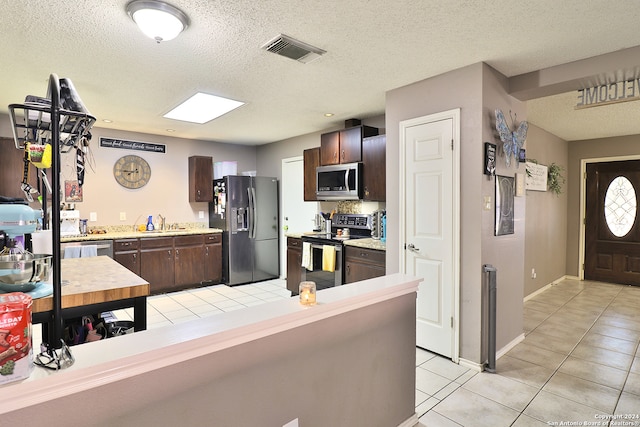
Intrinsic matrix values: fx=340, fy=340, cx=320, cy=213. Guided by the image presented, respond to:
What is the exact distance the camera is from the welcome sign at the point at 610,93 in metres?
2.62

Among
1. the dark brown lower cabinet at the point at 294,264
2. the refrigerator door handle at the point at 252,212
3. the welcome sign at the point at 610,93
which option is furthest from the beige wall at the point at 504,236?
the refrigerator door handle at the point at 252,212

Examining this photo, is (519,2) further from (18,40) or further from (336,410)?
(18,40)

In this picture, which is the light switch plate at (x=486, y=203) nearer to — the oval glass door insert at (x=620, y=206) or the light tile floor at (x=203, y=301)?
the light tile floor at (x=203, y=301)

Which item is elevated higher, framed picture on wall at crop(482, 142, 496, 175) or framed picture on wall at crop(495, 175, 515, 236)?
framed picture on wall at crop(482, 142, 496, 175)

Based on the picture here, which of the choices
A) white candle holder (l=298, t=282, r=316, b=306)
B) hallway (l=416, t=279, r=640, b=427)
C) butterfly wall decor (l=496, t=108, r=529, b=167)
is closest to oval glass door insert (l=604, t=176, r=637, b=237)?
hallway (l=416, t=279, r=640, b=427)

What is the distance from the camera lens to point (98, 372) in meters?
0.96

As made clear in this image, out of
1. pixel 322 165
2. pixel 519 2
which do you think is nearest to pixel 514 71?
pixel 519 2

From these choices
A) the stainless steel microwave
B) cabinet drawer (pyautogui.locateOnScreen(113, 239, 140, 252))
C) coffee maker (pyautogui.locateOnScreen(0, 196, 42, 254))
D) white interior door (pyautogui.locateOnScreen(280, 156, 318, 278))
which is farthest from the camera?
white interior door (pyautogui.locateOnScreen(280, 156, 318, 278))

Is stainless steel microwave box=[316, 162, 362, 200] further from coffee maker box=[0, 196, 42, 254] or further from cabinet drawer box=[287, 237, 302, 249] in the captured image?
coffee maker box=[0, 196, 42, 254]

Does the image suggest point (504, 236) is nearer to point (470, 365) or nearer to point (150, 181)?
point (470, 365)

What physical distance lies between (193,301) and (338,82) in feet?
11.2

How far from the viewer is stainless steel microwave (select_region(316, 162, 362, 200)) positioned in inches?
164

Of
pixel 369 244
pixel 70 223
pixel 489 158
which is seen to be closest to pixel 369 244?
pixel 369 244

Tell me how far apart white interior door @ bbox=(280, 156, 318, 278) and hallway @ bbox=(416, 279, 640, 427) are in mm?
3017
